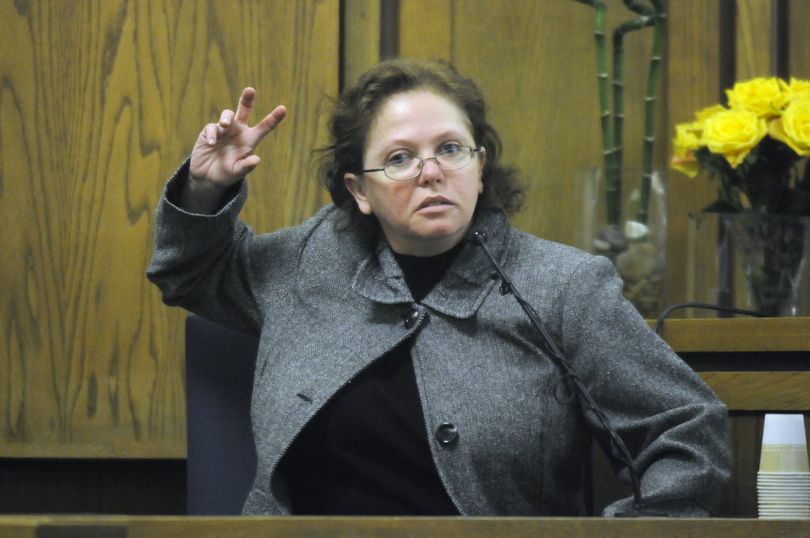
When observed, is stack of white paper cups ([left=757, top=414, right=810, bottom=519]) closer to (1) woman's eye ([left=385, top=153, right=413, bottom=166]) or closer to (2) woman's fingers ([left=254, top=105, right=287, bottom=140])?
(1) woman's eye ([left=385, top=153, right=413, bottom=166])

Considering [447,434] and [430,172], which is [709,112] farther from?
[447,434]

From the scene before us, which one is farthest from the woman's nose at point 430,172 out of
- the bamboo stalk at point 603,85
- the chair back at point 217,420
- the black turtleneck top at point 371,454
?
the bamboo stalk at point 603,85

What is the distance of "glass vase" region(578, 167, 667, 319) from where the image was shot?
198cm

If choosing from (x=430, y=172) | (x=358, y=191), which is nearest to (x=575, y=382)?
(x=430, y=172)

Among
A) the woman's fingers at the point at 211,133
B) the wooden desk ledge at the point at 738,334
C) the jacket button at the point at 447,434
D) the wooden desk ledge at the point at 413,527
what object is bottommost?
the jacket button at the point at 447,434

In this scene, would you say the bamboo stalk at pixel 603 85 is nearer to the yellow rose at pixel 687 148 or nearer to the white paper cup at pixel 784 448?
the yellow rose at pixel 687 148

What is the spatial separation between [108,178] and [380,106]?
61 cm

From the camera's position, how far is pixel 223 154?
1724mm

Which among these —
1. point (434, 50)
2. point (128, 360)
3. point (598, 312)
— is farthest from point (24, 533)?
point (434, 50)

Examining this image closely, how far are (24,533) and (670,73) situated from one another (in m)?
1.61

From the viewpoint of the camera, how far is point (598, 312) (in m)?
1.62

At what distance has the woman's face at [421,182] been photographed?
1656 mm

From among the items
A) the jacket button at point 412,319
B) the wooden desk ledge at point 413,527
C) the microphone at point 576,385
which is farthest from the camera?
the jacket button at point 412,319

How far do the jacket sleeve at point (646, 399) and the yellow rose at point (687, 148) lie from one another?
0.37 m
